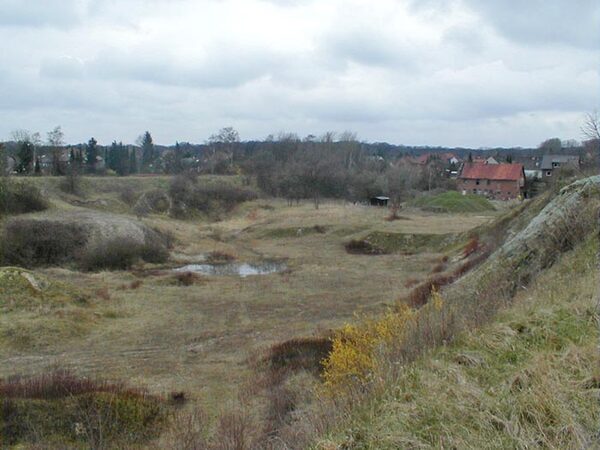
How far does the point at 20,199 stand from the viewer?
43.2 meters

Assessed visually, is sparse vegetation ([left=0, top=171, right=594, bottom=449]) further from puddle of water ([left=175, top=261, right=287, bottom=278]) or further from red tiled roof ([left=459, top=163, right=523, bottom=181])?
red tiled roof ([left=459, top=163, right=523, bottom=181])

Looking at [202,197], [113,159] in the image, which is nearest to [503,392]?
[202,197]

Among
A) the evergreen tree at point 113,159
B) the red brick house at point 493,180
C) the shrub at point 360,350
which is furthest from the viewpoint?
the evergreen tree at point 113,159

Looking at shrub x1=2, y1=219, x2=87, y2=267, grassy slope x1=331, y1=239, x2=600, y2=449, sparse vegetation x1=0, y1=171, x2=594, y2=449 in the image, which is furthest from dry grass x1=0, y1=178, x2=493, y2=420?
grassy slope x1=331, y1=239, x2=600, y2=449

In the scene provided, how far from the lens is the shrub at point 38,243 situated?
33000mm

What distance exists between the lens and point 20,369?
14555mm

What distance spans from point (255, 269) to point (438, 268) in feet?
37.7

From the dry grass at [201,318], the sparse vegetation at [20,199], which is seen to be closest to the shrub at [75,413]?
the dry grass at [201,318]

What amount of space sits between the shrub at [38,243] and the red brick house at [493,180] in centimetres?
5890

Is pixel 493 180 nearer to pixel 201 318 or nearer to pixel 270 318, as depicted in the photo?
pixel 270 318

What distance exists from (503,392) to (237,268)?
30207mm

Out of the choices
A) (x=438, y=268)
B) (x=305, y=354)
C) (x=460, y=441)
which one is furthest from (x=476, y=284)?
(x=438, y=268)

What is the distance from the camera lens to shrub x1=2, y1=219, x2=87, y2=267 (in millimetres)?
33000

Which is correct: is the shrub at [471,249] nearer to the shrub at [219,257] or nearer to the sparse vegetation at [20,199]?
the shrub at [219,257]
